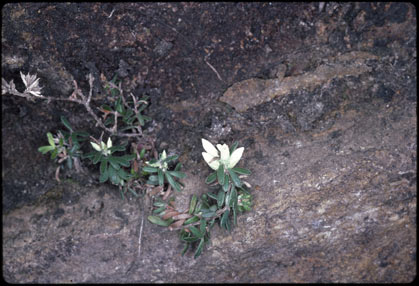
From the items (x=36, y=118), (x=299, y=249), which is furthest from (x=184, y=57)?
(x=299, y=249)

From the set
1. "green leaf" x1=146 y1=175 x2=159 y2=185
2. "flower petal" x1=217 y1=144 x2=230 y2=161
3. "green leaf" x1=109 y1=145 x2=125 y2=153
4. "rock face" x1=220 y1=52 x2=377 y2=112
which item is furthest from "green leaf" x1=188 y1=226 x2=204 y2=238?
"rock face" x1=220 y1=52 x2=377 y2=112

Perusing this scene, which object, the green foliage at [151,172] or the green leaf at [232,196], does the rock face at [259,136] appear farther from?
the green leaf at [232,196]

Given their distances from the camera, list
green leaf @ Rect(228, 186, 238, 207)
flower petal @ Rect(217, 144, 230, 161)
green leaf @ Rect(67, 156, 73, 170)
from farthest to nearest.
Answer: green leaf @ Rect(67, 156, 73, 170) < green leaf @ Rect(228, 186, 238, 207) < flower petal @ Rect(217, 144, 230, 161)

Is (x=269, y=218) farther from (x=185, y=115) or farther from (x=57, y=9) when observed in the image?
(x=57, y=9)

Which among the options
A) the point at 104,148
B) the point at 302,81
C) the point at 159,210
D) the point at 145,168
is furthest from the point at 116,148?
the point at 302,81

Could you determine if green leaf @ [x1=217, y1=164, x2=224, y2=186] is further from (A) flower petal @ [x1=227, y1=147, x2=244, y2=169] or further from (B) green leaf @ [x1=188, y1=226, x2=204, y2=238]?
(B) green leaf @ [x1=188, y1=226, x2=204, y2=238]

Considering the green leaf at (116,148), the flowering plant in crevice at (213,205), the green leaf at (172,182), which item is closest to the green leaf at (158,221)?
the flowering plant in crevice at (213,205)
